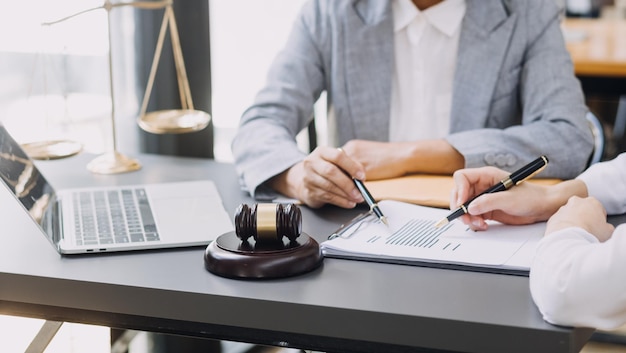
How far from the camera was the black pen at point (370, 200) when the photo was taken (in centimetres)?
128

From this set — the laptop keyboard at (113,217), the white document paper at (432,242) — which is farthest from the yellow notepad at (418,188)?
the laptop keyboard at (113,217)

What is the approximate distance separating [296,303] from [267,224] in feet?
0.47

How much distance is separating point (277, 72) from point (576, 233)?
2.96 feet

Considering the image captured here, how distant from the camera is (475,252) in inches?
44.9

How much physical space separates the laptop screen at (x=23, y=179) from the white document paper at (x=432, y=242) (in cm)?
43

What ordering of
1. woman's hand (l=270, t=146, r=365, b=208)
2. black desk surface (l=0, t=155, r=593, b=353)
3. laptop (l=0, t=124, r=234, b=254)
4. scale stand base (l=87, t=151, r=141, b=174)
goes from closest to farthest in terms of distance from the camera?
1. black desk surface (l=0, t=155, r=593, b=353)
2. laptop (l=0, t=124, r=234, b=254)
3. woman's hand (l=270, t=146, r=365, b=208)
4. scale stand base (l=87, t=151, r=141, b=174)

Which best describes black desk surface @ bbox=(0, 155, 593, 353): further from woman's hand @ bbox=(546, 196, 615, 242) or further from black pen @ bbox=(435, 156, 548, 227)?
black pen @ bbox=(435, 156, 548, 227)

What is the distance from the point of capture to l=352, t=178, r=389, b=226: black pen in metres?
1.28

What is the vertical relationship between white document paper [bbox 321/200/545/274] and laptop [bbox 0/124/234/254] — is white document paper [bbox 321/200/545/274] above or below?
above

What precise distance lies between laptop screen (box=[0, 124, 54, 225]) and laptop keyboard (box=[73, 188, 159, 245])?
0.05 metres

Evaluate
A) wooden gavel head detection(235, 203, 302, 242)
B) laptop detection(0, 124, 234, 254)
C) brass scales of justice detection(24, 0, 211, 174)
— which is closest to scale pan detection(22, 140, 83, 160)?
brass scales of justice detection(24, 0, 211, 174)

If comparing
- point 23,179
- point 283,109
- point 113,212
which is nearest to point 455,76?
point 283,109

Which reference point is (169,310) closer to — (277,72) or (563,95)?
(277,72)

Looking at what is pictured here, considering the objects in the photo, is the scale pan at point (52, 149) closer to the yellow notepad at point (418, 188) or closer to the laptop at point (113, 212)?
the laptop at point (113, 212)
